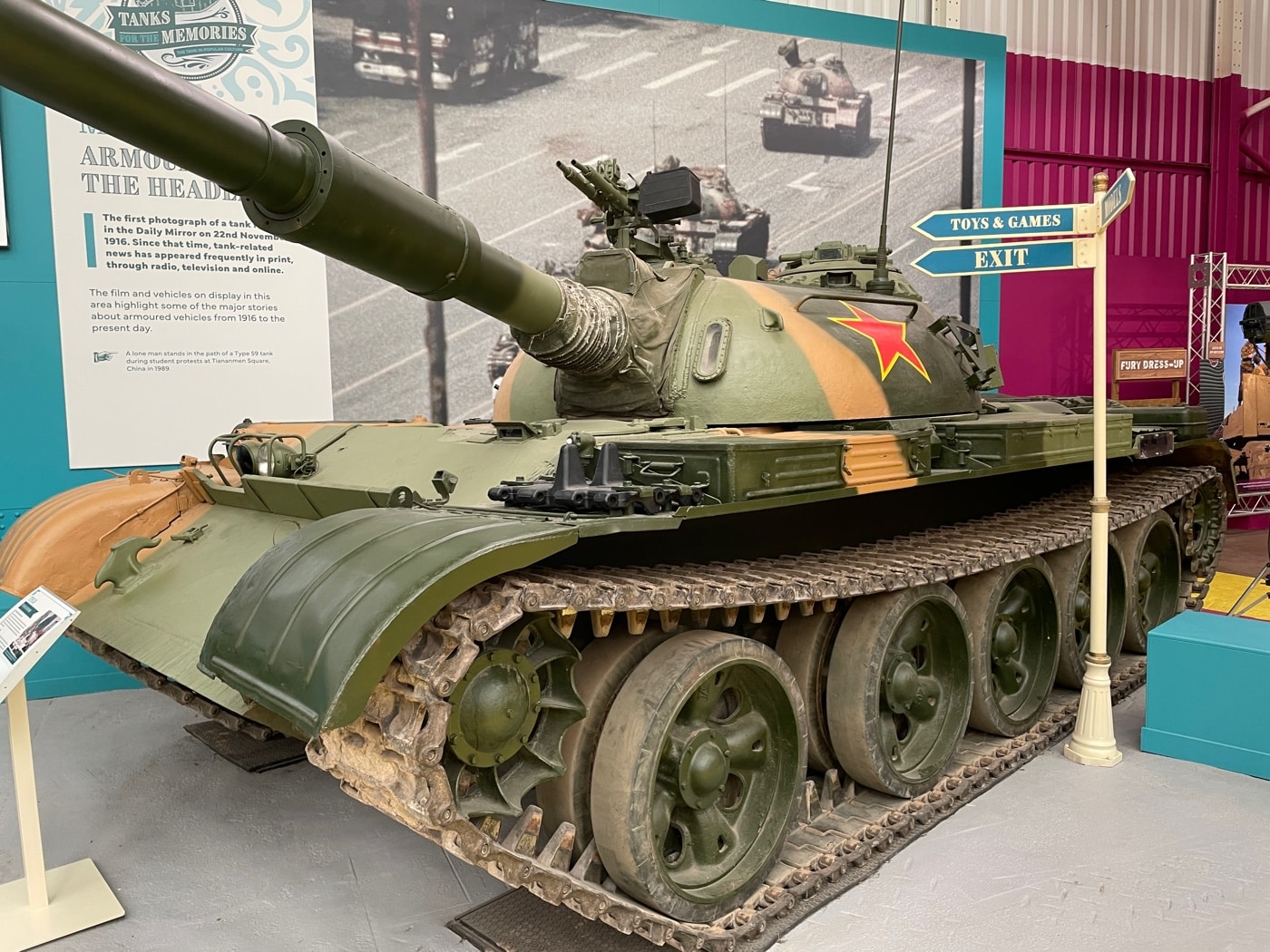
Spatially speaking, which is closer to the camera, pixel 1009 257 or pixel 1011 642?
pixel 1009 257

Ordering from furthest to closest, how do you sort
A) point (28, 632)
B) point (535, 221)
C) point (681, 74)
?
1. point (681, 74)
2. point (535, 221)
3. point (28, 632)

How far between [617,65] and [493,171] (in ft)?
5.14

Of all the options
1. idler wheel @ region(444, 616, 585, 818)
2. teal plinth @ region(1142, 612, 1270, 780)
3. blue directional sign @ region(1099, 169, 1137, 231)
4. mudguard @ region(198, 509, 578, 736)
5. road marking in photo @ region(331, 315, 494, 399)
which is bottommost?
teal plinth @ region(1142, 612, 1270, 780)

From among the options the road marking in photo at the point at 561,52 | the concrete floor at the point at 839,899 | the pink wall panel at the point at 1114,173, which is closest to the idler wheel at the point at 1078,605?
the concrete floor at the point at 839,899

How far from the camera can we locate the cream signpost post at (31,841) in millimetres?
3745

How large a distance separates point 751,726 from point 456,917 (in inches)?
55.4

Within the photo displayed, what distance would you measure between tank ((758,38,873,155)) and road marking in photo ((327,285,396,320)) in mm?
4101

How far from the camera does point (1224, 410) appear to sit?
12.6 meters

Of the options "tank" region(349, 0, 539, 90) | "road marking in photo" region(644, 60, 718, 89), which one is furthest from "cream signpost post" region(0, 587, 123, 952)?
"road marking in photo" region(644, 60, 718, 89)

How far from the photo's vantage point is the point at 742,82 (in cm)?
957

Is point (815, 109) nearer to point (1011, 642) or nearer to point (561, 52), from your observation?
point (561, 52)

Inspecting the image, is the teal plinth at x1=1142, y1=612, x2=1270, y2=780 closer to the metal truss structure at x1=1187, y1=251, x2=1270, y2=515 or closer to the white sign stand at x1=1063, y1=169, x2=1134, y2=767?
the white sign stand at x1=1063, y1=169, x2=1134, y2=767

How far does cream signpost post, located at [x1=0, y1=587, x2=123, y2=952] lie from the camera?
12.3 feet

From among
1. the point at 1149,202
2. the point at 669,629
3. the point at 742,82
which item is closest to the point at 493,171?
the point at 742,82
